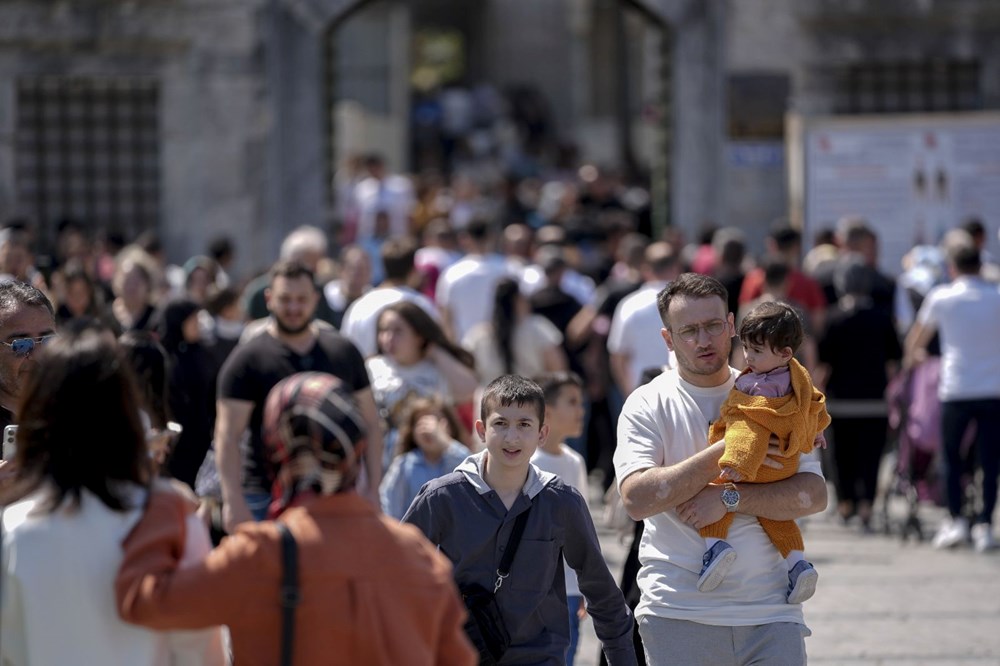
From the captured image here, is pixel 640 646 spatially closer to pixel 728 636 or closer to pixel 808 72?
pixel 728 636

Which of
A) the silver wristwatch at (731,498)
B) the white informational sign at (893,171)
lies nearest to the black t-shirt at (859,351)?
the white informational sign at (893,171)

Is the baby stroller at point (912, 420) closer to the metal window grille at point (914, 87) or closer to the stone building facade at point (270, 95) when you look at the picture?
the stone building facade at point (270, 95)

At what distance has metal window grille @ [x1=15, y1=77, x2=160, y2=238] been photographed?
1608 cm

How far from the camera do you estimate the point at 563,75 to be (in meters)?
41.6

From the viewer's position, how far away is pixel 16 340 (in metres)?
4.93

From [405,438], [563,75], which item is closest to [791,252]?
[405,438]

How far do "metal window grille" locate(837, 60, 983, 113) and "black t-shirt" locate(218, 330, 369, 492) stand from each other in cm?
1064

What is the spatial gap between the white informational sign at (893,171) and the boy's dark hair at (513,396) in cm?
1014

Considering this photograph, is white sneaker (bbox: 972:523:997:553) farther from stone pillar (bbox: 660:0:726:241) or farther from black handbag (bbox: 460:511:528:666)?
black handbag (bbox: 460:511:528:666)

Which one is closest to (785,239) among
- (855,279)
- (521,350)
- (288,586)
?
(855,279)

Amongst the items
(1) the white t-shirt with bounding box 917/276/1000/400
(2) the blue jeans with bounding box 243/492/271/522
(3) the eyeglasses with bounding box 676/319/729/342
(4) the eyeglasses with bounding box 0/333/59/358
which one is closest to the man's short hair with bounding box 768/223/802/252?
(1) the white t-shirt with bounding box 917/276/1000/400

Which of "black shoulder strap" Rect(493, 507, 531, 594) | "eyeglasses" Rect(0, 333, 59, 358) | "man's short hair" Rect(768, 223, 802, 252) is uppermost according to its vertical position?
"man's short hair" Rect(768, 223, 802, 252)

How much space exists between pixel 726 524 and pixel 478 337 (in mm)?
5731

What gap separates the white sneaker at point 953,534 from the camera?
10.6 metres
